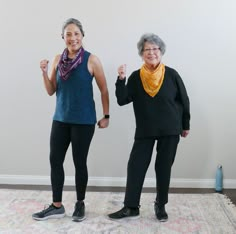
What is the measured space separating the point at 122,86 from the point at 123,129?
83 cm

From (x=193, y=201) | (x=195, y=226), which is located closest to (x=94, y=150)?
(x=193, y=201)

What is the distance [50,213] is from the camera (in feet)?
7.69

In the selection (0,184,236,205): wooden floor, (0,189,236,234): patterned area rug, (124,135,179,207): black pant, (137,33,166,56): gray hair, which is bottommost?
(0,189,236,234): patterned area rug

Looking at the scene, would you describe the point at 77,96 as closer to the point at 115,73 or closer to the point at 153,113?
the point at 153,113

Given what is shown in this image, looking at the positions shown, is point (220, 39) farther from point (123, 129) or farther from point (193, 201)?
point (193, 201)

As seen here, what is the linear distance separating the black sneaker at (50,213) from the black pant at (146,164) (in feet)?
1.44

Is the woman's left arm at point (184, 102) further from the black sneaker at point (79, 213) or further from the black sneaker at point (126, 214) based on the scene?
the black sneaker at point (79, 213)

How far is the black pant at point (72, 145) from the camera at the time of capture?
2.23 metres

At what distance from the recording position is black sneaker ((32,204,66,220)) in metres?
2.32

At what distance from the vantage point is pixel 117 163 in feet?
9.90

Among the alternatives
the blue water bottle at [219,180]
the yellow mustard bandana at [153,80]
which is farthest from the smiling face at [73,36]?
the blue water bottle at [219,180]

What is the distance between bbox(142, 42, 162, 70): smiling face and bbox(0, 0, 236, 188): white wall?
0.64m

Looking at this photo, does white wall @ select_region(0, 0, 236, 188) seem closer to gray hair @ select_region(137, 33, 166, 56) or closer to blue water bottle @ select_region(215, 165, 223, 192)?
blue water bottle @ select_region(215, 165, 223, 192)

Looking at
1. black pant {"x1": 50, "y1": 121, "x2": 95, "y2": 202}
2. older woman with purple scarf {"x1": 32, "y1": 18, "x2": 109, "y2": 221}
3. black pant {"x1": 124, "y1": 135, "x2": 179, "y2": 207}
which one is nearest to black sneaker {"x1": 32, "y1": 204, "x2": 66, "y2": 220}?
older woman with purple scarf {"x1": 32, "y1": 18, "x2": 109, "y2": 221}
